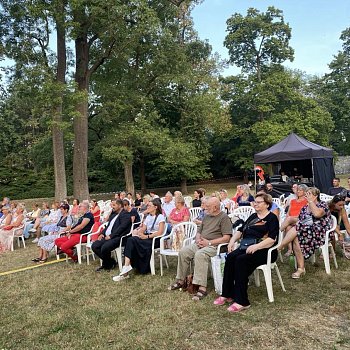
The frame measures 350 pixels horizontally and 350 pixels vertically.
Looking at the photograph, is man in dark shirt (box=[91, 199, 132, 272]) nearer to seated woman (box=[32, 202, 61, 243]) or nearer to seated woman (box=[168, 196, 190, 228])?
seated woman (box=[168, 196, 190, 228])

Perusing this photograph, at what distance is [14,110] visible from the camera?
2873 cm

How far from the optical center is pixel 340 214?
15.6ft

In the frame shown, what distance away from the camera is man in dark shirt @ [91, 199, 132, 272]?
15.8 ft

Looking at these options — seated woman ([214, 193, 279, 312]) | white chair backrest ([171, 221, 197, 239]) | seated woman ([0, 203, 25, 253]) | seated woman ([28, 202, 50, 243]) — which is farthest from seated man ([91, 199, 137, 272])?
seated woman ([0, 203, 25, 253])

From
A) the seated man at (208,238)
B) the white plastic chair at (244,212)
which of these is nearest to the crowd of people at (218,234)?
the seated man at (208,238)

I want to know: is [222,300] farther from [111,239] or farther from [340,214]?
[340,214]

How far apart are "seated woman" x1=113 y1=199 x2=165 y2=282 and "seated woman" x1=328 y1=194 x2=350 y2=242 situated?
2.35 meters

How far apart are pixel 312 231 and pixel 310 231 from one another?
0.02m

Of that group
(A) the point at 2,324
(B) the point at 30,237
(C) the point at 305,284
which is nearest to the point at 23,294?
(A) the point at 2,324

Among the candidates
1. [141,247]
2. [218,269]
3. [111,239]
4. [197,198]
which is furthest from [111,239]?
[197,198]

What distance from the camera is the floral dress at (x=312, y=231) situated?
13.3 feet

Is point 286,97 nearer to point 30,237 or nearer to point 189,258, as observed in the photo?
point 30,237

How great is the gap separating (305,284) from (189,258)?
1280 millimetres

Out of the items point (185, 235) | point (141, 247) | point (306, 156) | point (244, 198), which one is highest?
point (306, 156)
